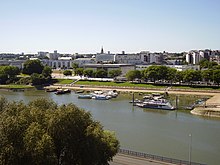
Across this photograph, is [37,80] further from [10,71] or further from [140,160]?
[140,160]

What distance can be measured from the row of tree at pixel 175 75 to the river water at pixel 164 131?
41.0 feet

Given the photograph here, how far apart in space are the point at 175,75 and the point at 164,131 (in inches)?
841

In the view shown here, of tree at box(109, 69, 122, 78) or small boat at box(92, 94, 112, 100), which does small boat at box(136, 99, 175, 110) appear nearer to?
small boat at box(92, 94, 112, 100)

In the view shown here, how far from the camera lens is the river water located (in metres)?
15.0

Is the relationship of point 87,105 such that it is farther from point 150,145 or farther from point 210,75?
point 210,75

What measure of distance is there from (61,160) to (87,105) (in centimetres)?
1994

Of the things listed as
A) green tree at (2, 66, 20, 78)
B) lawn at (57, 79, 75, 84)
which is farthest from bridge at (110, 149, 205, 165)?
green tree at (2, 66, 20, 78)

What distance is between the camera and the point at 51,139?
8.81 m

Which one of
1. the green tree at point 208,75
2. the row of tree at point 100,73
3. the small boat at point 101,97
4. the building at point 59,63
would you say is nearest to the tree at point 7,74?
the row of tree at point 100,73

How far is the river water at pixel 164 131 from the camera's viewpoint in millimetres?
15031

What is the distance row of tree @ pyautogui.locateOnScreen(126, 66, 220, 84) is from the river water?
41.0 feet

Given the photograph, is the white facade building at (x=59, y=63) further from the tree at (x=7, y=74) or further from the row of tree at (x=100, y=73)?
the tree at (x=7, y=74)

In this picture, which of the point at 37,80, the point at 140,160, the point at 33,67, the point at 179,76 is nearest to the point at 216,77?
the point at 179,76

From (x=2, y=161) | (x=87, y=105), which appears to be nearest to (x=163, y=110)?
(x=87, y=105)
